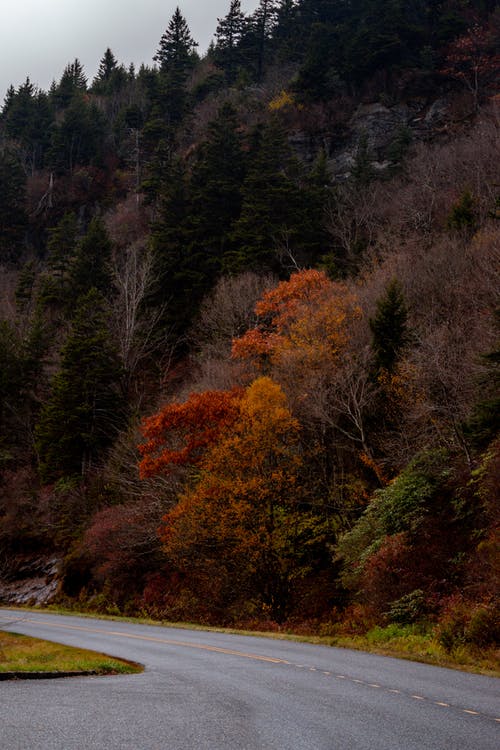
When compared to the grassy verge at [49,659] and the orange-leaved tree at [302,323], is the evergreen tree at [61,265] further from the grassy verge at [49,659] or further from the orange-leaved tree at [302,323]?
the grassy verge at [49,659]

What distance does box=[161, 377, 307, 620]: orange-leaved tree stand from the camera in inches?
1120

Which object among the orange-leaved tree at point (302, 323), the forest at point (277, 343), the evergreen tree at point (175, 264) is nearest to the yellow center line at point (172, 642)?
the forest at point (277, 343)

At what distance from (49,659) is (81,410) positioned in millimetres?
30055

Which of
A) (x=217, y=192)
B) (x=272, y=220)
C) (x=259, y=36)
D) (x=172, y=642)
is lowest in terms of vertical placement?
(x=172, y=642)

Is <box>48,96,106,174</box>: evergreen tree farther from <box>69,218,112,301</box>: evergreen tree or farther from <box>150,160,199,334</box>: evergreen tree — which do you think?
<box>150,160,199,334</box>: evergreen tree

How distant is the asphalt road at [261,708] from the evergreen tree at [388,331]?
57.4ft

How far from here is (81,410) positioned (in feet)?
147

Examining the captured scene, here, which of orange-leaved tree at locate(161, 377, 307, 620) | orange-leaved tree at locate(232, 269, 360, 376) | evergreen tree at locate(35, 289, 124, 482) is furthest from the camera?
evergreen tree at locate(35, 289, 124, 482)

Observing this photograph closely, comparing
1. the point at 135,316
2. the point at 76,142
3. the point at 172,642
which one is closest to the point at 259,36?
the point at 76,142

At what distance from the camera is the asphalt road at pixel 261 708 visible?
21.7 ft

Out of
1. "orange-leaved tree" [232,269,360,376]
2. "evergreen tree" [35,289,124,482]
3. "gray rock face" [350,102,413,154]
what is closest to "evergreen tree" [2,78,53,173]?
"gray rock face" [350,102,413,154]

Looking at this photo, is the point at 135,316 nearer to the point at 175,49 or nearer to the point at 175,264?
the point at 175,264

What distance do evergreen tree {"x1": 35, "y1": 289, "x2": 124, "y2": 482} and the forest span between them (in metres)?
0.19

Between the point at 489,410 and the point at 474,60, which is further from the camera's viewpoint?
the point at 474,60
